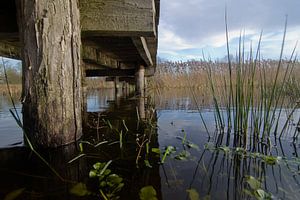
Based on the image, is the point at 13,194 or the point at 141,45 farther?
the point at 141,45

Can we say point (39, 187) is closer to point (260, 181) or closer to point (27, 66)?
point (27, 66)

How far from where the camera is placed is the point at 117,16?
1.95 m

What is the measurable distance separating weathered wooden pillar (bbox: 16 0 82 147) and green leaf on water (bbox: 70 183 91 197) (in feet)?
1.93

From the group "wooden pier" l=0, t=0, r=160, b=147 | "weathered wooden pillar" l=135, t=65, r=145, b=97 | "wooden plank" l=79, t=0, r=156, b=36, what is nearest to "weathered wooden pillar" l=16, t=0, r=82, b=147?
"wooden pier" l=0, t=0, r=160, b=147

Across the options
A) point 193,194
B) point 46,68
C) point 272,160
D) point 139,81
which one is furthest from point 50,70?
point 139,81

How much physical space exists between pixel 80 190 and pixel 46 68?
Answer: 0.86 meters

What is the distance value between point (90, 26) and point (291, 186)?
1854mm

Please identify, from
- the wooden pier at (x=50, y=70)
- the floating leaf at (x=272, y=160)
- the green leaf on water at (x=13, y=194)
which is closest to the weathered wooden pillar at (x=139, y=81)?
the wooden pier at (x=50, y=70)

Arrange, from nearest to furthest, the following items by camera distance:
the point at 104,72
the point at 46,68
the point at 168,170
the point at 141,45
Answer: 1. the point at 168,170
2. the point at 46,68
3. the point at 141,45
4. the point at 104,72

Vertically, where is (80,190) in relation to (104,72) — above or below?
below

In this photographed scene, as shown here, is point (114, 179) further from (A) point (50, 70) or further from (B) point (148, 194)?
(A) point (50, 70)

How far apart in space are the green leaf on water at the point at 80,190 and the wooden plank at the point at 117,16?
139cm

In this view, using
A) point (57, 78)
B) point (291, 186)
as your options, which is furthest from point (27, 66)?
point (291, 186)

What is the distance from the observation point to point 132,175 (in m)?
1.16
